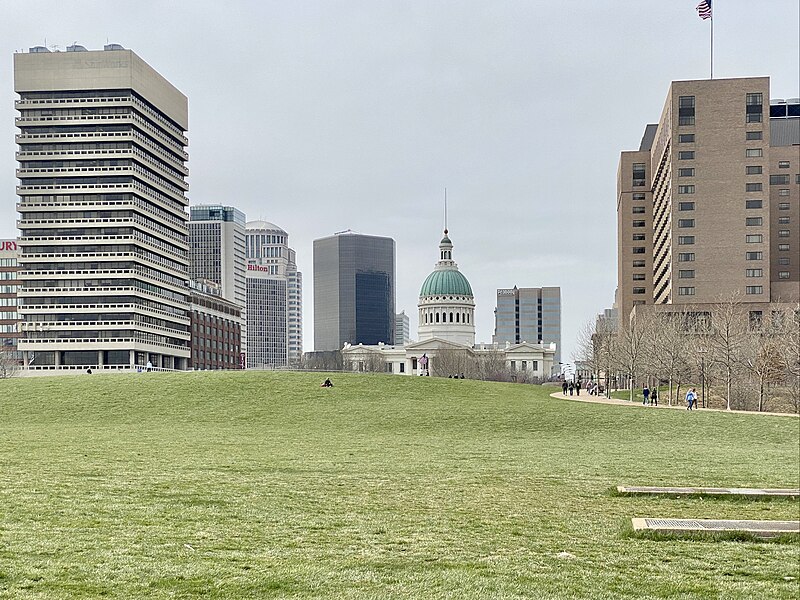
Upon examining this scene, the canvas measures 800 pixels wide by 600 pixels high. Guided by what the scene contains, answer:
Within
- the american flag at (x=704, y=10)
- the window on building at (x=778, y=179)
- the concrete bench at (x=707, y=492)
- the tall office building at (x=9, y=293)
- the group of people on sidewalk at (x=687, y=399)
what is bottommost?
the group of people on sidewalk at (x=687, y=399)

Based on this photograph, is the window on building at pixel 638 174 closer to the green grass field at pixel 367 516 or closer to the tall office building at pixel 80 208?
the tall office building at pixel 80 208

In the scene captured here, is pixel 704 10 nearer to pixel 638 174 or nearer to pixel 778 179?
pixel 778 179

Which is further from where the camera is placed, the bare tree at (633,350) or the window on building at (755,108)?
the window on building at (755,108)

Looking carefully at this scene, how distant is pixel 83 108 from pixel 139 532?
147085 mm

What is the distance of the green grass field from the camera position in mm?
10806

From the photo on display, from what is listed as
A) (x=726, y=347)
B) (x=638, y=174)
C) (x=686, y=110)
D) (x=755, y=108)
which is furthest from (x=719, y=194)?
(x=726, y=347)

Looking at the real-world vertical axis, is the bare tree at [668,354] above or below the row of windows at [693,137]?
below

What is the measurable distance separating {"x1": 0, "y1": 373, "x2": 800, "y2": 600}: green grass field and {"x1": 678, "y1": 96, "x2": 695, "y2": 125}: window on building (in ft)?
314

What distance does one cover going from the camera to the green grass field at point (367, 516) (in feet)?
35.5

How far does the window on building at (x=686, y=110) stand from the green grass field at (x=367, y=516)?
314 feet

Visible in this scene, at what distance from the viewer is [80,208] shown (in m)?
148

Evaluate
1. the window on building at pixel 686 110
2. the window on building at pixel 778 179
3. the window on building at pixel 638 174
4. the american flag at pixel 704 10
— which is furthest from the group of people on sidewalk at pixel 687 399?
Result: the window on building at pixel 638 174

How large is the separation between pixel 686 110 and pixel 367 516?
123076mm

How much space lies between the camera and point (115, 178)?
149 meters
